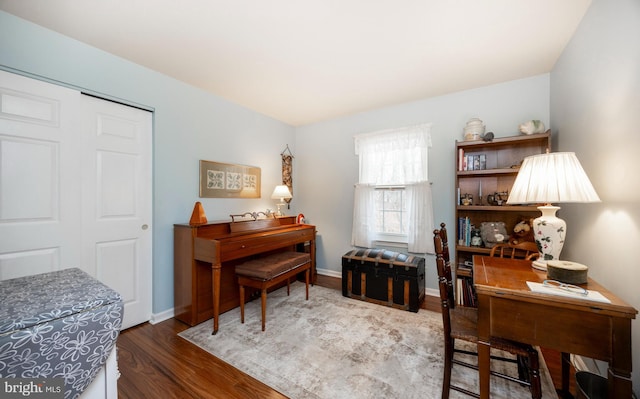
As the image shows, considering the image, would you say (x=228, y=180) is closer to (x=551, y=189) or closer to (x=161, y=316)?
(x=161, y=316)

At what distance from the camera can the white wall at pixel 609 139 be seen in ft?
4.05

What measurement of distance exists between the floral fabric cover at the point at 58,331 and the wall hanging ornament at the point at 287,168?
3210 mm

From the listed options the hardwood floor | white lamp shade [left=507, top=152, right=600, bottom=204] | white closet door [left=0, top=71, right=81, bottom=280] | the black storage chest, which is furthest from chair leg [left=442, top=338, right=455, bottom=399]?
white closet door [left=0, top=71, right=81, bottom=280]

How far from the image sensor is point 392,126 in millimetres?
3424

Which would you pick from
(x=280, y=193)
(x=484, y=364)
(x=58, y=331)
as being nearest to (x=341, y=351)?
(x=484, y=364)

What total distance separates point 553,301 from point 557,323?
0.10 metres

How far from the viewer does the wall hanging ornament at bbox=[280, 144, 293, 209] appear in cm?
407

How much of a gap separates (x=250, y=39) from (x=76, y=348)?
219 centimetres

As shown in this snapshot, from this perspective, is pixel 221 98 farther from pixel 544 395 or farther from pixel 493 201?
pixel 544 395

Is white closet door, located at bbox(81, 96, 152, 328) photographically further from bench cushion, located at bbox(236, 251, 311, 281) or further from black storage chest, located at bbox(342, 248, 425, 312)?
black storage chest, located at bbox(342, 248, 425, 312)

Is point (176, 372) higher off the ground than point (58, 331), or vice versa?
point (58, 331)

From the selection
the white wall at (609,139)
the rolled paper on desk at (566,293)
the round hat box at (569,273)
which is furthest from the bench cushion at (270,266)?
the white wall at (609,139)

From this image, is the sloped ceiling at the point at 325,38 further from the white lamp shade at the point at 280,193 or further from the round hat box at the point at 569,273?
the round hat box at the point at 569,273

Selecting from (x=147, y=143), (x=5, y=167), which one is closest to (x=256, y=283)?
(x=147, y=143)
